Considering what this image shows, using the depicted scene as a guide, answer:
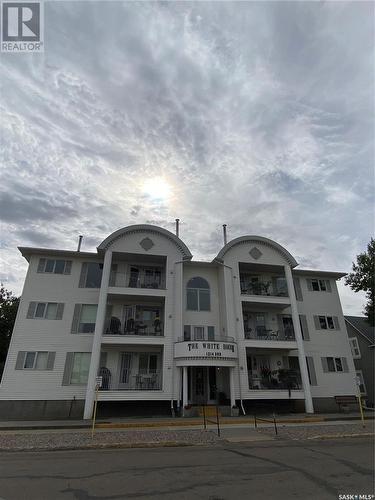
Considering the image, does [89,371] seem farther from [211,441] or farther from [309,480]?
[309,480]

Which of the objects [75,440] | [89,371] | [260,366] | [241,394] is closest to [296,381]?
[260,366]

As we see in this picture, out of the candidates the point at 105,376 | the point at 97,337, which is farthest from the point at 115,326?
the point at 105,376

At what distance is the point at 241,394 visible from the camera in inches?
781

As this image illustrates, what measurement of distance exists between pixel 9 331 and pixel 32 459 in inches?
982

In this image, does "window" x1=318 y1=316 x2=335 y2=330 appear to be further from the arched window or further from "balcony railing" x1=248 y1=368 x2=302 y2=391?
the arched window

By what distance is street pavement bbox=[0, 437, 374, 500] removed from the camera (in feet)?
19.8

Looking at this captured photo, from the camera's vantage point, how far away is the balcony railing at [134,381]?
1962 centimetres

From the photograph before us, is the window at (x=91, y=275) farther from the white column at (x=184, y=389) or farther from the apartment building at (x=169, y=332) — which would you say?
the white column at (x=184, y=389)

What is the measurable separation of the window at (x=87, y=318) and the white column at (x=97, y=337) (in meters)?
→ 1.52

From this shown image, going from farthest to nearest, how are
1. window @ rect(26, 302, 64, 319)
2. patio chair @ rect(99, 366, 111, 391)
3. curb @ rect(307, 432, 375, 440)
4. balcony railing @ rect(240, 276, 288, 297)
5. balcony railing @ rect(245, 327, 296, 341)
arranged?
1. balcony railing @ rect(240, 276, 288, 297)
2. balcony railing @ rect(245, 327, 296, 341)
3. window @ rect(26, 302, 64, 319)
4. patio chair @ rect(99, 366, 111, 391)
5. curb @ rect(307, 432, 375, 440)

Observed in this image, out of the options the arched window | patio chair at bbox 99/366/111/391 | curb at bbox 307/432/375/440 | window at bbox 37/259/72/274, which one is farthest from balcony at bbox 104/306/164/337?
curb at bbox 307/432/375/440

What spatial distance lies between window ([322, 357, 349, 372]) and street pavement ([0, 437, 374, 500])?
13.4 meters

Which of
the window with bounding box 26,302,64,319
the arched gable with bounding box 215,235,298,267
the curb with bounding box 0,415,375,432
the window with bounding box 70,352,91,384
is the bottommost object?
the curb with bounding box 0,415,375,432

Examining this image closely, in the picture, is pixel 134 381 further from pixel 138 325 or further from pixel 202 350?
pixel 202 350
